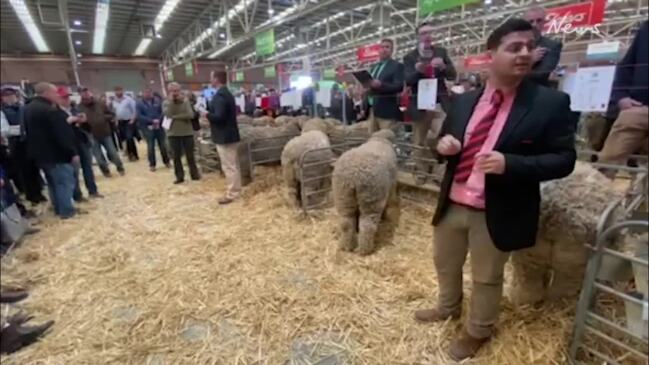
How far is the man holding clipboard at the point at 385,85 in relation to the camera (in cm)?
428

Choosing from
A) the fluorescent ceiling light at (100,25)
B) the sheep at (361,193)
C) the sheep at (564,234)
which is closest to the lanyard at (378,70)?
the sheep at (361,193)

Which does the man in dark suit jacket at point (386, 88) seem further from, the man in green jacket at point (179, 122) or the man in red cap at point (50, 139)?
the man in red cap at point (50, 139)

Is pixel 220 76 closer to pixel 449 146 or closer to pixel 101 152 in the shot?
pixel 101 152

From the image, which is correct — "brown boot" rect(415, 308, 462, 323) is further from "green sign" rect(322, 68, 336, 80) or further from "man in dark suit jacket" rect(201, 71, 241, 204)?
"green sign" rect(322, 68, 336, 80)

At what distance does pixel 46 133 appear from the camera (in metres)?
4.20

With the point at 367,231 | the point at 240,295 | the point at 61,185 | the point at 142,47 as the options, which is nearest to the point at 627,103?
the point at 367,231

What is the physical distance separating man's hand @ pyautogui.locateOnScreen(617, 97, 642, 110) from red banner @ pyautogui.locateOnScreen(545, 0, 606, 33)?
6.18ft

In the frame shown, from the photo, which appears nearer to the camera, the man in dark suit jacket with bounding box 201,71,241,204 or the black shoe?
the black shoe

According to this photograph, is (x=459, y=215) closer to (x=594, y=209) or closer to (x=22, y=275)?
(x=594, y=209)

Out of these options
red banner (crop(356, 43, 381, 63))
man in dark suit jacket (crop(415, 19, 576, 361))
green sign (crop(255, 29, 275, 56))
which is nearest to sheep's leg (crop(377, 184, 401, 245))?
man in dark suit jacket (crop(415, 19, 576, 361))

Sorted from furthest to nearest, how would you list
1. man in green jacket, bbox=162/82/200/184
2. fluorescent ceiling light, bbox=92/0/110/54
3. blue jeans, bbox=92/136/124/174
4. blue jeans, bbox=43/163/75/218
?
1. fluorescent ceiling light, bbox=92/0/110/54
2. blue jeans, bbox=92/136/124/174
3. man in green jacket, bbox=162/82/200/184
4. blue jeans, bbox=43/163/75/218

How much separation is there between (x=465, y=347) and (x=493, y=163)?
109cm

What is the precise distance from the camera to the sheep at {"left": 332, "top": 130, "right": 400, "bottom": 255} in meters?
2.98

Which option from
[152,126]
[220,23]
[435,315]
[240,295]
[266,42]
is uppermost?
[220,23]
